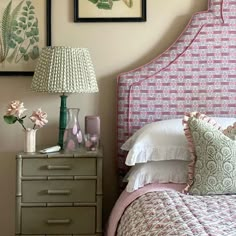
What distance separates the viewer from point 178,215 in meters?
1.71

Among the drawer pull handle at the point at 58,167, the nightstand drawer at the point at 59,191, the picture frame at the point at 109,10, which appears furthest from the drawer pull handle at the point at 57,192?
the picture frame at the point at 109,10

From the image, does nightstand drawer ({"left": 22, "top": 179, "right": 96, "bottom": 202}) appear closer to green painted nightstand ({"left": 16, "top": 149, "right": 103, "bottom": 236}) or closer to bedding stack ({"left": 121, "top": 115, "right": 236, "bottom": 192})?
green painted nightstand ({"left": 16, "top": 149, "right": 103, "bottom": 236})

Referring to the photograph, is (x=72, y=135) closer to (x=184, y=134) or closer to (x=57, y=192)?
(x=57, y=192)

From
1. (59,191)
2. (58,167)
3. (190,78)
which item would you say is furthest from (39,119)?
(190,78)

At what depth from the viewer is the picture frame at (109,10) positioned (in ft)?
8.77

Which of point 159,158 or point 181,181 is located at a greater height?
point 159,158

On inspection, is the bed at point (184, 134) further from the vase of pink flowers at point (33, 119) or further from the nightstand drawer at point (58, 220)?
the vase of pink flowers at point (33, 119)

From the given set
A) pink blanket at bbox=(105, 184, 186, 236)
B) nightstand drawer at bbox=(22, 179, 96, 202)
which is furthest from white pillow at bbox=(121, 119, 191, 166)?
nightstand drawer at bbox=(22, 179, 96, 202)

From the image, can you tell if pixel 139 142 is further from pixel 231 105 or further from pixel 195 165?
pixel 231 105

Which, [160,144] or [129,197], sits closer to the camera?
[129,197]


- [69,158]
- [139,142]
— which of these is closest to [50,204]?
[69,158]

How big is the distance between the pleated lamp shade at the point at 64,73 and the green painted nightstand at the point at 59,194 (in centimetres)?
34

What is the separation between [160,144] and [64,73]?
0.62 meters

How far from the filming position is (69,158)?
7.60ft
